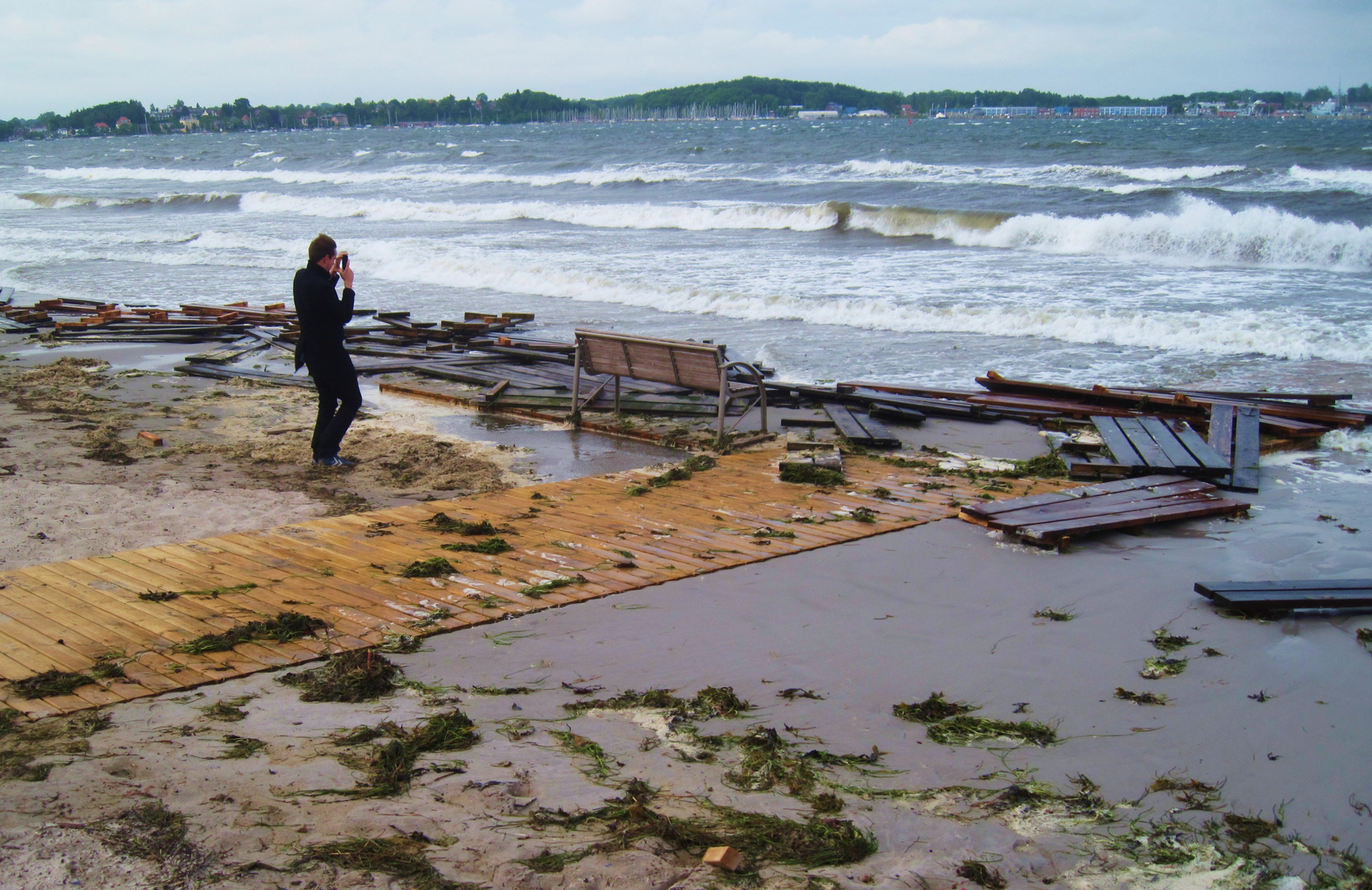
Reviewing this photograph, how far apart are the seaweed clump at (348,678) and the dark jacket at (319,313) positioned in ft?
13.5

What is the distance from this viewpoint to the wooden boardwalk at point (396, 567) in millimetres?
4512

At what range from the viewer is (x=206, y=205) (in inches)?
1805

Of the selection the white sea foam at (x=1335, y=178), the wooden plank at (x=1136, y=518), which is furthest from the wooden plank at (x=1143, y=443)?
the white sea foam at (x=1335, y=178)

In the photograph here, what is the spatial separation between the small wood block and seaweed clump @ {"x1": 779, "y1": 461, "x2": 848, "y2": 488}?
474cm

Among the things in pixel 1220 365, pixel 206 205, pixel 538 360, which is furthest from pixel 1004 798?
pixel 206 205

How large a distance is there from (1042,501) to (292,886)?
5528 millimetres

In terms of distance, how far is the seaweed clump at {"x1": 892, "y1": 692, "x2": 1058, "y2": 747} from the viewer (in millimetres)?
3967

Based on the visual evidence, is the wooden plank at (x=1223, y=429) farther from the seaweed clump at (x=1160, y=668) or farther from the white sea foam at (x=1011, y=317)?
the white sea foam at (x=1011, y=317)

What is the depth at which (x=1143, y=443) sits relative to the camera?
8.24 meters

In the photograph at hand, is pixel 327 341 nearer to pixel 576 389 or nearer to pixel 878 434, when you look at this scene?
pixel 576 389

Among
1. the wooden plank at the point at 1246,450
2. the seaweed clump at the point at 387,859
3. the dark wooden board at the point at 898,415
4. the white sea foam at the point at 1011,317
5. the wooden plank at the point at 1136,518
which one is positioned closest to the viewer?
the seaweed clump at the point at 387,859

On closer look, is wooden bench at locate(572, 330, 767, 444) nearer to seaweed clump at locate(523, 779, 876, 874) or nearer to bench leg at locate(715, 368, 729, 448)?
bench leg at locate(715, 368, 729, 448)

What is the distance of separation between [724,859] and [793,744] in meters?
0.98

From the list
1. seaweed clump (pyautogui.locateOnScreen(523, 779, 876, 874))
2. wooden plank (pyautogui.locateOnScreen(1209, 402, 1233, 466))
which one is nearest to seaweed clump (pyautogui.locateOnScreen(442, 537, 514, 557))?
seaweed clump (pyautogui.locateOnScreen(523, 779, 876, 874))
